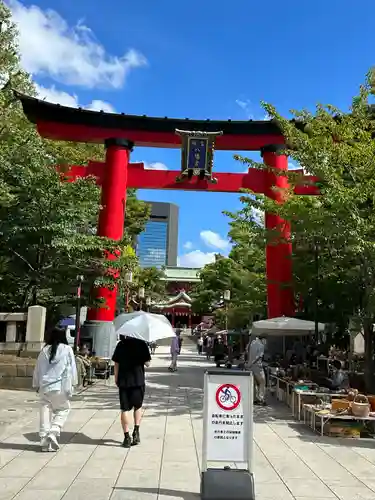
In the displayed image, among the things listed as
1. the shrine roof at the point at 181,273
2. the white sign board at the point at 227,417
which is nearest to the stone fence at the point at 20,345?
the white sign board at the point at 227,417

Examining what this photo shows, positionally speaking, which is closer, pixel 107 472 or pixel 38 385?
pixel 107 472

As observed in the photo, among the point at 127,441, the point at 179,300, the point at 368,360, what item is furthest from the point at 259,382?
the point at 179,300

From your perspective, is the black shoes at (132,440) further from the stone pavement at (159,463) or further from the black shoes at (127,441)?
the stone pavement at (159,463)

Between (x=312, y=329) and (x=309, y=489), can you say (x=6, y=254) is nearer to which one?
(x=312, y=329)

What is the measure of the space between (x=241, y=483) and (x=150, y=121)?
1744cm

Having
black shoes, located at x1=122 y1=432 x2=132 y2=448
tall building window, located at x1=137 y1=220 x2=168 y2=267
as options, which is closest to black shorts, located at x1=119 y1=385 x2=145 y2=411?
black shoes, located at x1=122 y1=432 x2=132 y2=448

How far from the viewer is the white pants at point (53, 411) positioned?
23.0ft

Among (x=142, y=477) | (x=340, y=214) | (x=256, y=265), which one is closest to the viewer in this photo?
(x=142, y=477)

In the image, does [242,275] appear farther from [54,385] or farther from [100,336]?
[54,385]

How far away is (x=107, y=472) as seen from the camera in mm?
5984

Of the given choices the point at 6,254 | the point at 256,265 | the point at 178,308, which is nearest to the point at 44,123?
the point at 6,254

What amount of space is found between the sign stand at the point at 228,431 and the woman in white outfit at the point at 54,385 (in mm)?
2627

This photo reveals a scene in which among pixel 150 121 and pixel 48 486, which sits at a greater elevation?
pixel 150 121

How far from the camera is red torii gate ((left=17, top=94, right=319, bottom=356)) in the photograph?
66.1 feet
